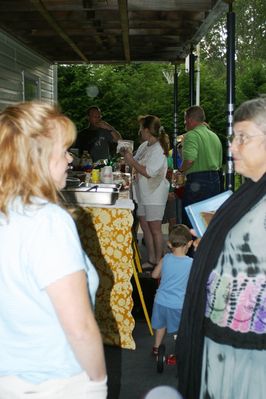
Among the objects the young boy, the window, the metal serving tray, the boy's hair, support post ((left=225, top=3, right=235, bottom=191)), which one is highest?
the window

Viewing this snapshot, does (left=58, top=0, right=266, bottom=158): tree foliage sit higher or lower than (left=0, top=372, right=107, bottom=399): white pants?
higher

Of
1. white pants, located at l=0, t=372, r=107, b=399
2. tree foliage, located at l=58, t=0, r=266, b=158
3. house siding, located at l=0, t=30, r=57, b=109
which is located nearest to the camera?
white pants, located at l=0, t=372, r=107, b=399

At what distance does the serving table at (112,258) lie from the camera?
3920mm

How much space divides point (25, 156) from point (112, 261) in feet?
8.60

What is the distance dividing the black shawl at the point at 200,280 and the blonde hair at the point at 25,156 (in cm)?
76

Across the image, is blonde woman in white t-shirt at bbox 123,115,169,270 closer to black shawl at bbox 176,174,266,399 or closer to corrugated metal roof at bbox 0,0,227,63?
corrugated metal roof at bbox 0,0,227,63

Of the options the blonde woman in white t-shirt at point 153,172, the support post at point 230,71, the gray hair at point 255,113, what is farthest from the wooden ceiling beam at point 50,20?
the gray hair at point 255,113

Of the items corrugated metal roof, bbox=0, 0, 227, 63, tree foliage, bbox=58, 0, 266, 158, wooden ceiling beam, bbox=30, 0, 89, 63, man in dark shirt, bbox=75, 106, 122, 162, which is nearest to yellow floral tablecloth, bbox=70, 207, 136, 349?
corrugated metal roof, bbox=0, 0, 227, 63

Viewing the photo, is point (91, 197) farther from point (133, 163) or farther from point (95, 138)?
point (95, 138)

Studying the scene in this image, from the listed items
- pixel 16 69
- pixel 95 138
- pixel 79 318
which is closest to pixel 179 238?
pixel 79 318

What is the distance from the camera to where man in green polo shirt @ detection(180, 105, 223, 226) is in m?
6.02

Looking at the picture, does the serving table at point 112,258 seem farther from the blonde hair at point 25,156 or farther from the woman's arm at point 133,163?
the blonde hair at point 25,156

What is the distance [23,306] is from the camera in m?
1.43

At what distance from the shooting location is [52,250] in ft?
4.49
